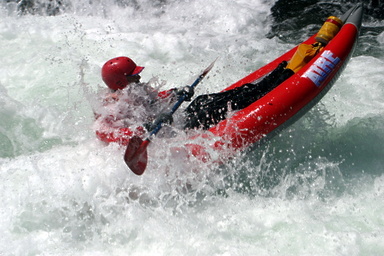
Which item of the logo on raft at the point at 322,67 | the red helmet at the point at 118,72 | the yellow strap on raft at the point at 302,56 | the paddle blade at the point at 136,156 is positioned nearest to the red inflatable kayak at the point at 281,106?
the logo on raft at the point at 322,67

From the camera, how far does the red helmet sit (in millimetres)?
3898

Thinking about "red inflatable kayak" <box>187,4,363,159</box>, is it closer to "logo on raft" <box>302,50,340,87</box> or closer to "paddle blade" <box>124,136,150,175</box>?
"logo on raft" <box>302,50,340,87</box>

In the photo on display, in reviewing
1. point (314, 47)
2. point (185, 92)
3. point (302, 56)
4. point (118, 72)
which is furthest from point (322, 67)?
point (118, 72)

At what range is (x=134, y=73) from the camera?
13.0ft

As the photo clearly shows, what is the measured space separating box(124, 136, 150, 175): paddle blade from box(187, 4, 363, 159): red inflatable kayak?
422mm

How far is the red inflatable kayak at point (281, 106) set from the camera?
372 centimetres

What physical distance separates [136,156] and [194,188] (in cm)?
63

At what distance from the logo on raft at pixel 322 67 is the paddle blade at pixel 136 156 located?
1.72 metres

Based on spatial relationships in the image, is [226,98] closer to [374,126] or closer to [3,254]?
[374,126]

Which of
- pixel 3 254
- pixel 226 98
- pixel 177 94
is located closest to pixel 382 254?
pixel 226 98

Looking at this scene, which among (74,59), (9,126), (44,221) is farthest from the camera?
(74,59)

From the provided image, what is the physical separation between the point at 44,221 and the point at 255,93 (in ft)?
7.45

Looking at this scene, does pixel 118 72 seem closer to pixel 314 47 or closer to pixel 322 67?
pixel 322 67

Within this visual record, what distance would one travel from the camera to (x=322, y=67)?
411 cm
